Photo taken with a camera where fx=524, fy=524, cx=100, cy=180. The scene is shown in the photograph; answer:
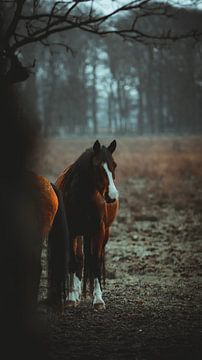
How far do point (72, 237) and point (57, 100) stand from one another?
116 ft

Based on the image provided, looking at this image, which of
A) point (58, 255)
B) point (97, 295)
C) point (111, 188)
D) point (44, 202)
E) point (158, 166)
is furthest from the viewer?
point (158, 166)

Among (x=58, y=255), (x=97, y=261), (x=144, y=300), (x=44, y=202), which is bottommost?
(x=144, y=300)

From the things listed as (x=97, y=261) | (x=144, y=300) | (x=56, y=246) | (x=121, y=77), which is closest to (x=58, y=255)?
(x=56, y=246)

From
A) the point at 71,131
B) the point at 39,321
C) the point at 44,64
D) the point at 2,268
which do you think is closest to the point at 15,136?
the point at 2,268

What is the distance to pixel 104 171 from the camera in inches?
203

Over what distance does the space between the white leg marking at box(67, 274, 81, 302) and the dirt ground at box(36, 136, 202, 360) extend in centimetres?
11

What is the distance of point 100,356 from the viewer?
3688 mm

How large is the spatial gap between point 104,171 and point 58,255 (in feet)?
3.49

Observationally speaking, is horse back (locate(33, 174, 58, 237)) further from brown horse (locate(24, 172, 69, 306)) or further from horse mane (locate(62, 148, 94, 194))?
horse mane (locate(62, 148, 94, 194))

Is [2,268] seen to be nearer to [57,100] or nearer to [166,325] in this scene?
[166,325]

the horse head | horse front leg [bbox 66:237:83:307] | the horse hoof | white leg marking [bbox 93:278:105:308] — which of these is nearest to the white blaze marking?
the horse head

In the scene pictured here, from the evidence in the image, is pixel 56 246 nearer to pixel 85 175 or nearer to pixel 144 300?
pixel 85 175

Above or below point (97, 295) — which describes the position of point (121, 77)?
above

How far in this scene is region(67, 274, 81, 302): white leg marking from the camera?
17.5 feet
